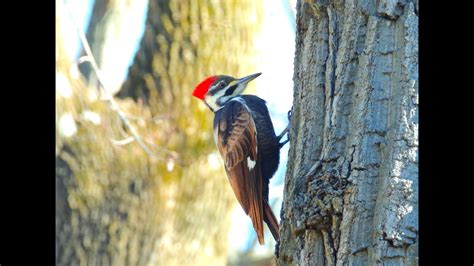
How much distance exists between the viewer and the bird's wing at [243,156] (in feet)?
12.4

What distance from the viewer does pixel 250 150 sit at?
153 inches

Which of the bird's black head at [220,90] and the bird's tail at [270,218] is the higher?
the bird's black head at [220,90]

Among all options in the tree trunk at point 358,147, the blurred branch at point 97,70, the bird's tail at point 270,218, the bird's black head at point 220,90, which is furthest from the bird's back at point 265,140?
the blurred branch at point 97,70

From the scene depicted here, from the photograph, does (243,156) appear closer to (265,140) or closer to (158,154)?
(265,140)

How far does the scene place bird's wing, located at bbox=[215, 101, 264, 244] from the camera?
378cm

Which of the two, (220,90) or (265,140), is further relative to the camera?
(220,90)

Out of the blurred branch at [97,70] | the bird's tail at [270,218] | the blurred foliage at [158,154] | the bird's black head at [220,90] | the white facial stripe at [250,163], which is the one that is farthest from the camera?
the blurred foliage at [158,154]

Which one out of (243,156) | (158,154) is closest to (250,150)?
(243,156)

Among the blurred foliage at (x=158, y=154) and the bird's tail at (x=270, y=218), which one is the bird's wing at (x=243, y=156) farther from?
the blurred foliage at (x=158, y=154)

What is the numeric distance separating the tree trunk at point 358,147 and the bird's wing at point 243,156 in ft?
4.21

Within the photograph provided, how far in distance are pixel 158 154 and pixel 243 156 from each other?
3255 mm

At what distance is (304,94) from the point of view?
2518 mm
